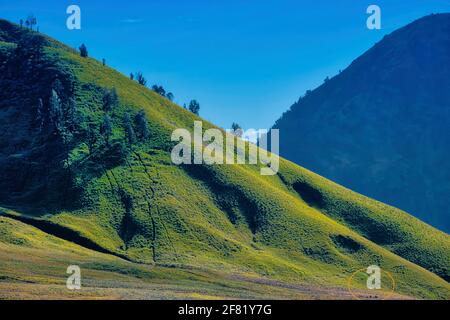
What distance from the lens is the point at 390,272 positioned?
168 metres

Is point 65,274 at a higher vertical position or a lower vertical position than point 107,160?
lower

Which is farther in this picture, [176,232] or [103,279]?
[176,232]

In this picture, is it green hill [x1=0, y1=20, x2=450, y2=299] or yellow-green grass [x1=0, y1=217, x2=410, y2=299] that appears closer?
yellow-green grass [x1=0, y1=217, x2=410, y2=299]

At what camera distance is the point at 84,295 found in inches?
4070

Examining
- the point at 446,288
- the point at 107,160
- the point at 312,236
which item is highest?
the point at 107,160

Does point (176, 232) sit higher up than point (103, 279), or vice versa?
point (176, 232)

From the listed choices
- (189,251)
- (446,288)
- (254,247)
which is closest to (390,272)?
(446,288)

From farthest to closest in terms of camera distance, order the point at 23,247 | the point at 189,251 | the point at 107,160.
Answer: the point at 107,160
the point at 189,251
the point at 23,247

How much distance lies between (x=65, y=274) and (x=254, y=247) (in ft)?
198

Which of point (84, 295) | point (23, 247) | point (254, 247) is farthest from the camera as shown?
point (254, 247)

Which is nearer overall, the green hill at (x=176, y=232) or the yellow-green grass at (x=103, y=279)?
the yellow-green grass at (x=103, y=279)
